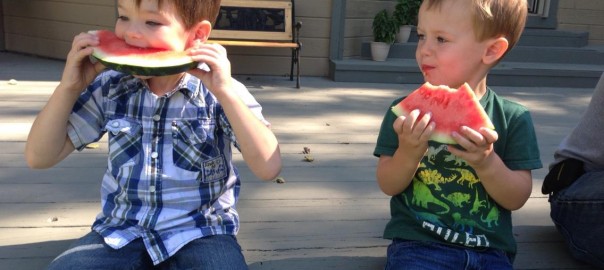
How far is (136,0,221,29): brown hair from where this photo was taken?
190 centimetres

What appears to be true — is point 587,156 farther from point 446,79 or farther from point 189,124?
point 189,124

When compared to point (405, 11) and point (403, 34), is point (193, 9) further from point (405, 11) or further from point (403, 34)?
point (403, 34)

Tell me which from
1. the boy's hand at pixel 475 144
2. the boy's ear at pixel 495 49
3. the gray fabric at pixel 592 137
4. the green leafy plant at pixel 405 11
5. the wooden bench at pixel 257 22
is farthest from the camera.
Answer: the green leafy plant at pixel 405 11

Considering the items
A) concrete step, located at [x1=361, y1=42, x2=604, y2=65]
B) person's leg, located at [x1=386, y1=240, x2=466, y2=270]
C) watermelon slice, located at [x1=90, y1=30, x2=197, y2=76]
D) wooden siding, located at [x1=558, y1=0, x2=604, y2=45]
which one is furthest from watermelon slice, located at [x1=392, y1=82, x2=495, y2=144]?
wooden siding, located at [x1=558, y1=0, x2=604, y2=45]

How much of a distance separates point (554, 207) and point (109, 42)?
1.91 meters

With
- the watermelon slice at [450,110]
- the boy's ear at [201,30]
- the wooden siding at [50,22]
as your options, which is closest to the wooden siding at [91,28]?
the wooden siding at [50,22]

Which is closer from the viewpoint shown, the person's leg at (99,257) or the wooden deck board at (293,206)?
the person's leg at (99,257)

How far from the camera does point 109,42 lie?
195 cm

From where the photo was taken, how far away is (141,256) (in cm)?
205

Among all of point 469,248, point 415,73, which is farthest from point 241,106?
point 415,73

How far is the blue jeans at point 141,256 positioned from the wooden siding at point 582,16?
872cm

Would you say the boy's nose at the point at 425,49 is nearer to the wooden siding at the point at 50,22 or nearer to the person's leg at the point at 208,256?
the person's leg at the point at 208,256

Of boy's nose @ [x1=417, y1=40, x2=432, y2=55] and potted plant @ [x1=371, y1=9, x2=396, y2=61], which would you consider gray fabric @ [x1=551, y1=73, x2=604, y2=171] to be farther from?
potted plant @ [x1=371, y1=9, x2=396, y2=61]

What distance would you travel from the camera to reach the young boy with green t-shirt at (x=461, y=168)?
1.93m
